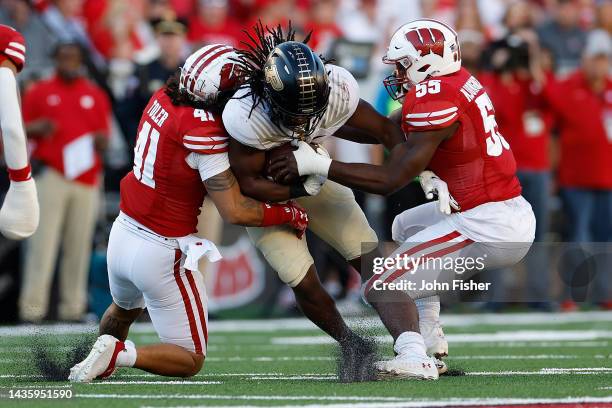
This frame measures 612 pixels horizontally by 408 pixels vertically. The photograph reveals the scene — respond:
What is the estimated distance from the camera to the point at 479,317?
10.2 m

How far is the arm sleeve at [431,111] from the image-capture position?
571 cm

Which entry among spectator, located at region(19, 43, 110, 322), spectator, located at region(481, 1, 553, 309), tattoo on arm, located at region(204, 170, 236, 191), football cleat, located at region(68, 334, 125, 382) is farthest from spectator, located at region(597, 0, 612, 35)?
football cleat, located at region(68, 334, 125, 382)

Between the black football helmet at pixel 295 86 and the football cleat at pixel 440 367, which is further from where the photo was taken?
the football cleat at pixel 440 367

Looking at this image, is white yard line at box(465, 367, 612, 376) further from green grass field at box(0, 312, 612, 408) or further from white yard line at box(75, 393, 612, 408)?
white yard line at box(75, 393, 612, 408)

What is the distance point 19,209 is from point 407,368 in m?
1.96

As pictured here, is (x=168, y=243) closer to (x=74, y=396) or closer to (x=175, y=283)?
(x=175, y=283)

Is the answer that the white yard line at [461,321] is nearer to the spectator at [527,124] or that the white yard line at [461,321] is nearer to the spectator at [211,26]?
the spectator at [527,124]

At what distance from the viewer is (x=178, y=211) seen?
5992mm

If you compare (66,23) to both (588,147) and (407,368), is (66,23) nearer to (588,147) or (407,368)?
(588,147)

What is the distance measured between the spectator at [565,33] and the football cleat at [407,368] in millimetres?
7489

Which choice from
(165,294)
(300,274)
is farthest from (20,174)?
(300,274)

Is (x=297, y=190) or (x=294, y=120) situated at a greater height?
(x=294, y=120)

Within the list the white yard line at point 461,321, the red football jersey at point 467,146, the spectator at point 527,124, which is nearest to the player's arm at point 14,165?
the red football jersey at point 467,146

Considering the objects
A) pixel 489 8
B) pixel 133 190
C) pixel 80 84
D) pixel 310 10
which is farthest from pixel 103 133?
pixel 489 8
